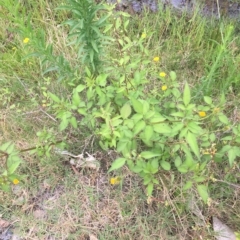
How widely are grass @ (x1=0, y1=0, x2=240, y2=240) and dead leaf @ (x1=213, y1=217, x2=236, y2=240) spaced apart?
4cm

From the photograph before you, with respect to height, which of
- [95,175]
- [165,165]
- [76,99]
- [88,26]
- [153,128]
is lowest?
[95,175]

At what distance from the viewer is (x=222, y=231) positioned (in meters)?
1.78

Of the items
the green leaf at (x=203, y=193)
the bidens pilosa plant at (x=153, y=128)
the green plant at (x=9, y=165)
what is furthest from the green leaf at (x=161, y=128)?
the green plant at (x=9, y=165)

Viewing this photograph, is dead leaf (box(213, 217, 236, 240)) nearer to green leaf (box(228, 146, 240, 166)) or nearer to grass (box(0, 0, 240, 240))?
grass (box(0, 0, 240, 240))

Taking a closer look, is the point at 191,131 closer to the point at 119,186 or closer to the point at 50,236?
the point at 119,186

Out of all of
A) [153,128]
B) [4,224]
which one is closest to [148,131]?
[153,128]

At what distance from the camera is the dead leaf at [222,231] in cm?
177

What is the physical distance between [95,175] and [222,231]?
2.56 feet

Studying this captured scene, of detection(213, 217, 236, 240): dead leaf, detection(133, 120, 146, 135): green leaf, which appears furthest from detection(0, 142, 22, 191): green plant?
detection(213, 217, 236, 240): dead leaf

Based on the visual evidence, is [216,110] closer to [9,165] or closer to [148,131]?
[148,131]

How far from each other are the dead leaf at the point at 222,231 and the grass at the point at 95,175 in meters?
0.04

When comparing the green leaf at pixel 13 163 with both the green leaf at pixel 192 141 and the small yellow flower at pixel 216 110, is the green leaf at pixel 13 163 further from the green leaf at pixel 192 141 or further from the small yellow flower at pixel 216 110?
the small yellow flower at pixel 216 110

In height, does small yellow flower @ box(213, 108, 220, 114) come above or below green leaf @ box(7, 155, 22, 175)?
above

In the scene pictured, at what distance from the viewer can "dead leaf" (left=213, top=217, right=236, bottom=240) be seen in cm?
177
